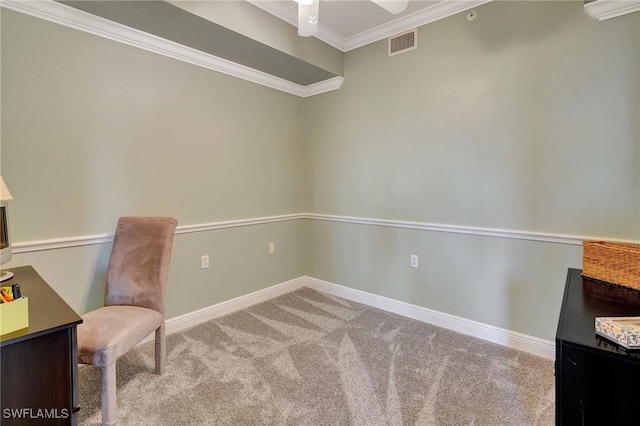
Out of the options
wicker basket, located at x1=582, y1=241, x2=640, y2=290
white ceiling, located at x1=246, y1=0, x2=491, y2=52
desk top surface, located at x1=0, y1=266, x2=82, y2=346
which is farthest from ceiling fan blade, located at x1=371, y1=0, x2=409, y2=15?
desk top surface, located at x1=0, y1=266, x2=82, y2=346

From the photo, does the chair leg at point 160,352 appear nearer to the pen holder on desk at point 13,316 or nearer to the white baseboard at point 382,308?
the white baseboard at point 382,308

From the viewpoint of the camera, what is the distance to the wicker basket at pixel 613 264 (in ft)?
4.39

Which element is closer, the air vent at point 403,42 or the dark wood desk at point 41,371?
the dark wood desk at point 41,371

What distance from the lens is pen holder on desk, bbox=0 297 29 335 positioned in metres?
0.99

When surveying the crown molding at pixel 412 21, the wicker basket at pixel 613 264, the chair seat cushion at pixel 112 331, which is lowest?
the chair seat cushion at pixel 112 331

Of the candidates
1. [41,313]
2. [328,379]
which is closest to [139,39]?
[41,313]

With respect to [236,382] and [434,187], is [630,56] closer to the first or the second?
[434,187]

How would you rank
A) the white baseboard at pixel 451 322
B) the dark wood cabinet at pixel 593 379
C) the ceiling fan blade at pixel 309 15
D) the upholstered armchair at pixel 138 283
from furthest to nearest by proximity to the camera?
1. the white baseboard at pixel 451 322
2. the upholstered armchair at pixel 138 283
3. the ceiling fan blade at pixel 309 15
4. the dark wood cabinet at pixel 593 379

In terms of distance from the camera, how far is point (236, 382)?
73.8 inches

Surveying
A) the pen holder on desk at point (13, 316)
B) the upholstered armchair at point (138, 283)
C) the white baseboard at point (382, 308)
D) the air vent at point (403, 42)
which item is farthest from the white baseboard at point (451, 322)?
the pen holder on desk at point (13, 316)

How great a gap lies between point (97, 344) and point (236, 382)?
798 millimetres

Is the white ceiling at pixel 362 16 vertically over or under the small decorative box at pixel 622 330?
over

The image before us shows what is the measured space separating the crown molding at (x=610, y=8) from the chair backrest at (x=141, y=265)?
111 inches

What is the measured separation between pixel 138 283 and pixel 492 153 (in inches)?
102
